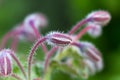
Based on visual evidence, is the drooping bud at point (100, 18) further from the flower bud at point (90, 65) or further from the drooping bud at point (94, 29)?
the flower bud at point (90, 65)

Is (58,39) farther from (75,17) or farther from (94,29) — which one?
(75,17)

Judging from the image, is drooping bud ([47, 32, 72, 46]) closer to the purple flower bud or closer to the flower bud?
the purple flower bud

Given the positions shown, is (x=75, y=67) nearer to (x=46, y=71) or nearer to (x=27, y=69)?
(x=46, y=71)

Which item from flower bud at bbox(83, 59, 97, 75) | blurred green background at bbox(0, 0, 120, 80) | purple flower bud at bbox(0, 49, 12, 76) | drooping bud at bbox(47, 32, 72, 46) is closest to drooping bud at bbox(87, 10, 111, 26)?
flower bud at bbox(83, 59, 97, 75)

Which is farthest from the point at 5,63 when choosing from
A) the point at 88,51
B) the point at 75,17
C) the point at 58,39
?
the point at 75,17

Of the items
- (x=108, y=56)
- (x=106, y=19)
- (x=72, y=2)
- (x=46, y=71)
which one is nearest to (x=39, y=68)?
(x=46, y=71)

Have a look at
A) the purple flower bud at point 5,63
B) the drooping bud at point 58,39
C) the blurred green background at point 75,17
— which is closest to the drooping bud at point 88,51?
the drooping bud at point 58,39

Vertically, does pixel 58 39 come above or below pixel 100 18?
below

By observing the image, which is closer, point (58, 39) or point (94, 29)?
point (58, 39)
